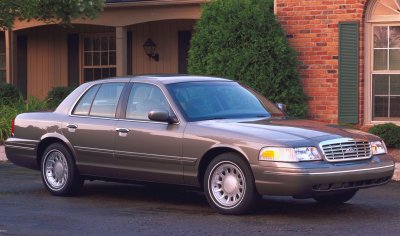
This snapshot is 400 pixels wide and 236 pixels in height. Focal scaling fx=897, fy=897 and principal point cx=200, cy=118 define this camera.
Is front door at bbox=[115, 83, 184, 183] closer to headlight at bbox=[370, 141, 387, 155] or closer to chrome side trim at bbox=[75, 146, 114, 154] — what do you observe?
chrome side trim at bbox=[75, 146, 114, 154]

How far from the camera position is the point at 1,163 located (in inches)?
625

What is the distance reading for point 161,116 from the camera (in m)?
9.80

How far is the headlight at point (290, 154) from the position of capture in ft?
29.2

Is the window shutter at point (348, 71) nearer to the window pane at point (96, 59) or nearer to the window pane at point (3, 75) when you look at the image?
the window pane at point (96, 59)

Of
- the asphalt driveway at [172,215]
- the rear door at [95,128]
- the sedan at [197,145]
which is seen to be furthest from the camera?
the rear door at [95,128]

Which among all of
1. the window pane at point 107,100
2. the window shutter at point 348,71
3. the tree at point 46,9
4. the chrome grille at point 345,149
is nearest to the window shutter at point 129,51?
the tree at point 46,9

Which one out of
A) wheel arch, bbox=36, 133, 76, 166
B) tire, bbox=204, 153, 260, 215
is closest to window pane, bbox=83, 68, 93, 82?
wheel arch, bbox=36, 133, 76, 166

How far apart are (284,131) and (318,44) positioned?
741 cm

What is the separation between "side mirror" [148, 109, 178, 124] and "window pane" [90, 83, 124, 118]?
2.96 feet

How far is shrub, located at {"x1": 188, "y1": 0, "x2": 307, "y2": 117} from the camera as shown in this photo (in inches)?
631

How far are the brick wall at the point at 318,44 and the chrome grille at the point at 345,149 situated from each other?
675cm

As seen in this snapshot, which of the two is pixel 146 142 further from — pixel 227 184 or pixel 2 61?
pixel 2 61

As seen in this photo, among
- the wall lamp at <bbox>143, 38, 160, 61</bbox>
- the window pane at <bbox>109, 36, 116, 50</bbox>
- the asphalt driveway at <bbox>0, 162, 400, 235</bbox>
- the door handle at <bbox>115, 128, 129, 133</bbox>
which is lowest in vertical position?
the asphalt driveway at <bbox>0, 162, 400, 235</bbox>

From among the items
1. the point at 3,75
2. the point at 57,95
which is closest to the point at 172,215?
the point at 57,95
